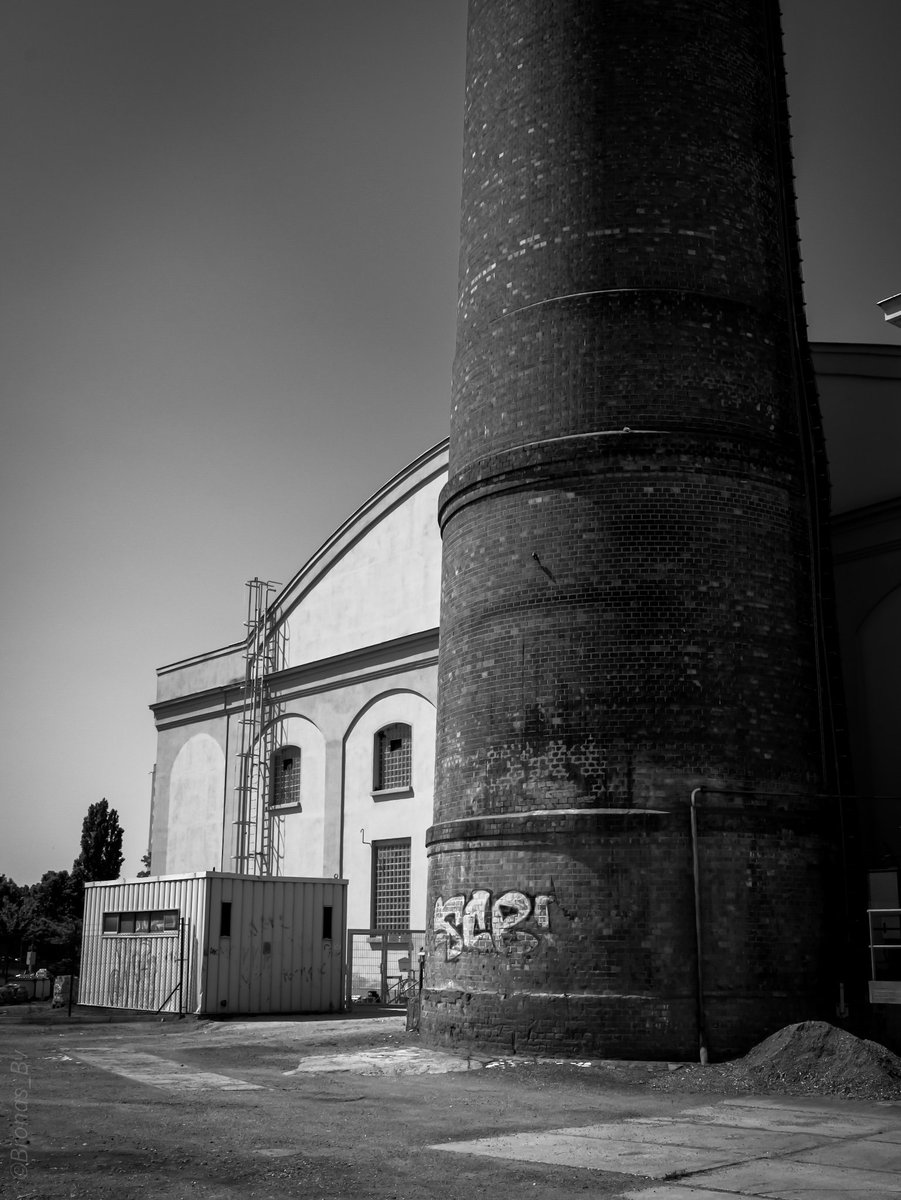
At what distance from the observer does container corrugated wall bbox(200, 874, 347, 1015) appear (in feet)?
74.3

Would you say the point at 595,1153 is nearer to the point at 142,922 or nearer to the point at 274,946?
the point at 274,946

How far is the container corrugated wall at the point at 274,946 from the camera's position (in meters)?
22.7

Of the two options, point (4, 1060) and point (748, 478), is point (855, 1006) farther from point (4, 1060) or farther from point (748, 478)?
point (4, 1060)

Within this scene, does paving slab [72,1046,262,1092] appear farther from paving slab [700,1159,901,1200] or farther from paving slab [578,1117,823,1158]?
paving slab [700,1159,901,1200]

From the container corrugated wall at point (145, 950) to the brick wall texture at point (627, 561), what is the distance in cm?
741

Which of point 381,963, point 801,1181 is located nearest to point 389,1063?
point 801,1181

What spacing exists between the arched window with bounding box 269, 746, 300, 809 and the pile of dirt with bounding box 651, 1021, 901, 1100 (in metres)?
18.5

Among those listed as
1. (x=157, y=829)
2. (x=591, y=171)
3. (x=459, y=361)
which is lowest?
(x=157, y=829)

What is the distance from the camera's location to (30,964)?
115 feet

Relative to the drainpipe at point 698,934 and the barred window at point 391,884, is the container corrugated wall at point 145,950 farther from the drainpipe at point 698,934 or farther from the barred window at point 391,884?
the drainpipe at point 698,934

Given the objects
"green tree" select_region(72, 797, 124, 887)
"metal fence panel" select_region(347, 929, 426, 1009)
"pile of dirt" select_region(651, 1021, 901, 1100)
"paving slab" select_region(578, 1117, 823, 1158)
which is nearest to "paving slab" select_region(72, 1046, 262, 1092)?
"paving slab" select_region(578, 1117, 823, 1158)

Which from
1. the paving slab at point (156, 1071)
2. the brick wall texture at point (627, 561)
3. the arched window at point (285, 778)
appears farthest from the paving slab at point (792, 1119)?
the arched window at point (285, 778)

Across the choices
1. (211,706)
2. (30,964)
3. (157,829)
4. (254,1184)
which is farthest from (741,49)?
(30,964)

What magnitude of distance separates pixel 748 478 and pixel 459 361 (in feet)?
16.5
